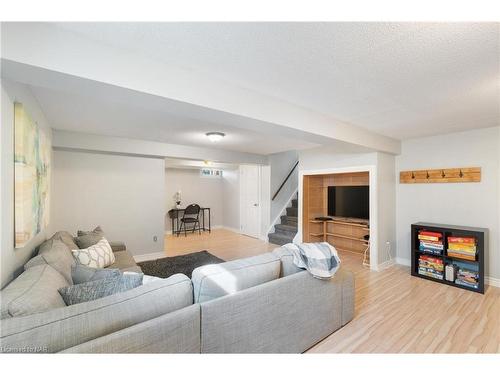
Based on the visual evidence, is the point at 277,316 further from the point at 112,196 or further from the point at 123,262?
the point at 112,196

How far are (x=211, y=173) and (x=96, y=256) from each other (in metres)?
5.81

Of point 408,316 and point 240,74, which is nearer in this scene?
point 240,74

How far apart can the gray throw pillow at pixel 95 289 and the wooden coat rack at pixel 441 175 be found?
431 centimetres

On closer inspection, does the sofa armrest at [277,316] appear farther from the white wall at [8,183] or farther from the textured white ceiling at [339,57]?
the textured white ceiling at [339,57]

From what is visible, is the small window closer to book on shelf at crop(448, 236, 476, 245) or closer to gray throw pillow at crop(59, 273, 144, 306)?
book on shelf at crop(448, 236, 476, 245)

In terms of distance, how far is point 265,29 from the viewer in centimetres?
126

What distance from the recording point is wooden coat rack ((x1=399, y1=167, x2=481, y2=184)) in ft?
10.8

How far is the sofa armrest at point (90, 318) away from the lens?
3.04ft

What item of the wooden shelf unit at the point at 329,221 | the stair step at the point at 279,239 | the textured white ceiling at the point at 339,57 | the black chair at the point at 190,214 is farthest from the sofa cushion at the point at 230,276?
the black chair at the point at 190,214

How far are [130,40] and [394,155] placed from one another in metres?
4.27

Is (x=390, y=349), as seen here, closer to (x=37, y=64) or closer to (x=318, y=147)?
(x=37, y=64)

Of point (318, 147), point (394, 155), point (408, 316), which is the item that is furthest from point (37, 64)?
point (394, 155)

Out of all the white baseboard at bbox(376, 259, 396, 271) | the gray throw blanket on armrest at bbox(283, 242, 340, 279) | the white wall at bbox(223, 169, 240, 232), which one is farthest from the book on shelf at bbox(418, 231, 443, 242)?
the white wall at bbox(223, 169, 240, 232)

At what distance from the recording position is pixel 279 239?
5699 millimetres
